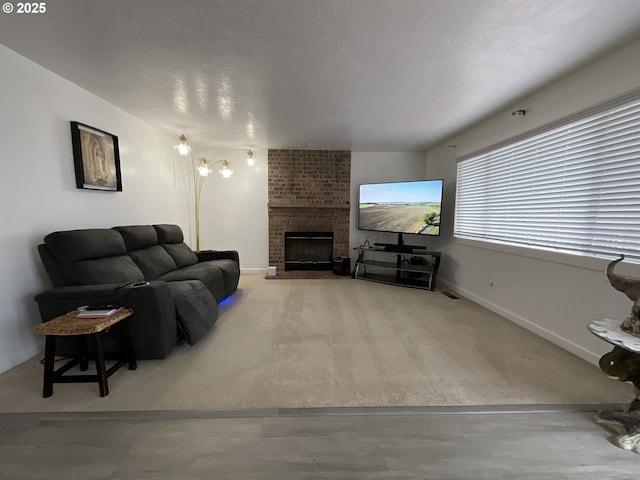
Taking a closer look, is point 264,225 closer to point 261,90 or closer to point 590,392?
point 261,90

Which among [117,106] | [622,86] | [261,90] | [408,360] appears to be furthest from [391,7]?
[117,106]

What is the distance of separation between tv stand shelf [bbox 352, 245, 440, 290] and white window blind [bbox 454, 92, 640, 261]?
3.37 ft

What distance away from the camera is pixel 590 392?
1706 mm

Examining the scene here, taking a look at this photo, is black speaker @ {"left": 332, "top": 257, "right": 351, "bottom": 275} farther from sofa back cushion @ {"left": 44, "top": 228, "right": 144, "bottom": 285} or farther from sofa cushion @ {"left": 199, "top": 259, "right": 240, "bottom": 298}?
sofa back cushion @ {"left": 44, "top": 228, "right": 144, "bottom": 285}

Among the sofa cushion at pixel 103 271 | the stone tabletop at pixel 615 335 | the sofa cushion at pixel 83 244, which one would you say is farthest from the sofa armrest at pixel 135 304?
the stone tabletop at pixel 615 335

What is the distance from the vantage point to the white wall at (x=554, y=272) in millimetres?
1914

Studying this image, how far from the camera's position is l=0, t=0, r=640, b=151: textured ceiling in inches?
57.9

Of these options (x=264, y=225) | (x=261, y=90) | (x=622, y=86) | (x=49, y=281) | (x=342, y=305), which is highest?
(x=261, y=90)

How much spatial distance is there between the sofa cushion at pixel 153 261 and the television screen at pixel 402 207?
3199 millimetres

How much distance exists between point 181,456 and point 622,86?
3568mm

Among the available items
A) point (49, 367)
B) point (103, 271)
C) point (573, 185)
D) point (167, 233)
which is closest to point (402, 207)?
point (573, 185)

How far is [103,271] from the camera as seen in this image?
2.22 metres

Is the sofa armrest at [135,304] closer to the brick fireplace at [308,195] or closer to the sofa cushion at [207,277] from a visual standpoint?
the sofa cushion at [207,277]

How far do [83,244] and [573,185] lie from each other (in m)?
4.17
